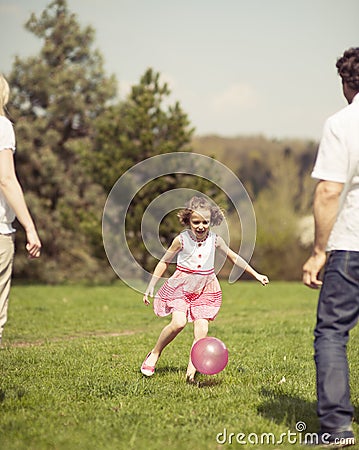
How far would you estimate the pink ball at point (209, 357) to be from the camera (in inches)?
232

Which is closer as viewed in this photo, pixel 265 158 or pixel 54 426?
pixel 54 426

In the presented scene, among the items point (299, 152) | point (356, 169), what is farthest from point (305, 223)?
point (356, 169)

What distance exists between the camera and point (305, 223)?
34312 millimetres

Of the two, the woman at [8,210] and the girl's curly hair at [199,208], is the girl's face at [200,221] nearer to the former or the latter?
the girl's curly hair at [199,208]

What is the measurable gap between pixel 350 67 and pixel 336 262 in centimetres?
132

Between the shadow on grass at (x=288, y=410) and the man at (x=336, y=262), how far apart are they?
1.60 ft

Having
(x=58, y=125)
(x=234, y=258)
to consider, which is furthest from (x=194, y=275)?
(x=58, y=125)

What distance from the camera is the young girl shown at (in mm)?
6395

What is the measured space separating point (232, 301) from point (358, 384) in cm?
1196

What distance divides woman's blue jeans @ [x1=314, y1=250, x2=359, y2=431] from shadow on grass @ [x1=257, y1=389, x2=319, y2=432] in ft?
1.55

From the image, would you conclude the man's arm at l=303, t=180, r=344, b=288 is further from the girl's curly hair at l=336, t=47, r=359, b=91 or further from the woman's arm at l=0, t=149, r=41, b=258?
the woman's arm at l=0, t=149, r=41, b=258

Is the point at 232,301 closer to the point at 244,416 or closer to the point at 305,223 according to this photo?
the point at 244,416

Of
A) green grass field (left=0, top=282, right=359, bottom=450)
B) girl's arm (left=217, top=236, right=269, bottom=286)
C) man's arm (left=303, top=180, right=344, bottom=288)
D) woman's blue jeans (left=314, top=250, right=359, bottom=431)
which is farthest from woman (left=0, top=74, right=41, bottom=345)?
girl's arm (left=217, top=236, right=269, bottom=286)

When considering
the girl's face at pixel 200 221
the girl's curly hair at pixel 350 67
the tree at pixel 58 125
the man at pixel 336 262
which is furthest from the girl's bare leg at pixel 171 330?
the tree at pixel 58 125
